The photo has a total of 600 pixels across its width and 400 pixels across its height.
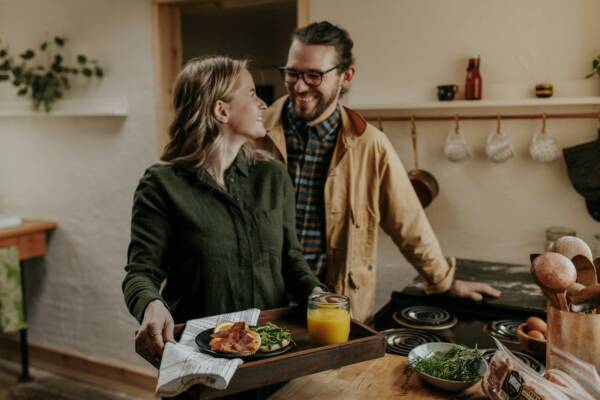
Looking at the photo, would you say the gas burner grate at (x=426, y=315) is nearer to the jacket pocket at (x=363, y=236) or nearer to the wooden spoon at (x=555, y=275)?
the jacket pocket at (x=363, y=236)

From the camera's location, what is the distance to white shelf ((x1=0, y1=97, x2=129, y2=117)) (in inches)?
138

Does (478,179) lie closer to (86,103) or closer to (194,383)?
(194,383)

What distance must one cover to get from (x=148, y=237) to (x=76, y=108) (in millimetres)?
2399

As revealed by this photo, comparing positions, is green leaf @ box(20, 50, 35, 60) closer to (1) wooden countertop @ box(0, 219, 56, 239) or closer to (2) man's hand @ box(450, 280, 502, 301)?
(1) wooden countertop @ box(0, 219, 56, 239)

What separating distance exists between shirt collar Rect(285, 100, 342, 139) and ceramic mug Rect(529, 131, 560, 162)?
36.0 inches

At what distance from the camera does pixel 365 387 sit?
1387mm

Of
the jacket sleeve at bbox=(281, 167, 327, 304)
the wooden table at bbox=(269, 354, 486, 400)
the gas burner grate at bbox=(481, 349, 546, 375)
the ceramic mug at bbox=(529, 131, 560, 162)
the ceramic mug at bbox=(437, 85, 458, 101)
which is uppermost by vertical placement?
the ceramic mug at bbox=(437, 85, 458, 101)

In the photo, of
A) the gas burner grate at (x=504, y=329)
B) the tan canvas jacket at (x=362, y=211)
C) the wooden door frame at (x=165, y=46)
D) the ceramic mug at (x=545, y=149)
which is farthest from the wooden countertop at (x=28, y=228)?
the ceramic mug at (x=545, y=149)

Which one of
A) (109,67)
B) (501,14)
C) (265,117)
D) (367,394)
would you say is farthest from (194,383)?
(109,67)

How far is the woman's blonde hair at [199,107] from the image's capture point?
68.0 inches

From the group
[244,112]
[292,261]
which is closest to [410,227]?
[292,261]

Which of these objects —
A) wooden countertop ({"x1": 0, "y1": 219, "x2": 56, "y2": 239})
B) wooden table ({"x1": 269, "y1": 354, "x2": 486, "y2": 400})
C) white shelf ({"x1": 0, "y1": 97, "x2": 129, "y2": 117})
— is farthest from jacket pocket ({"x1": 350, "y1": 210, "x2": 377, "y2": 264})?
wooden countertop ({"x1": 0, "y1": 219, "x2": 56, "y2": 239})

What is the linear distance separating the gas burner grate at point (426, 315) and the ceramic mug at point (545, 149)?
0.88m

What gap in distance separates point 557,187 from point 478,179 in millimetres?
347
